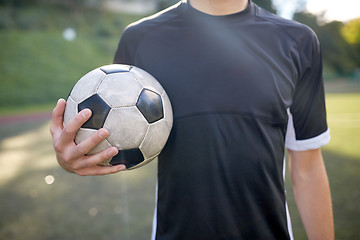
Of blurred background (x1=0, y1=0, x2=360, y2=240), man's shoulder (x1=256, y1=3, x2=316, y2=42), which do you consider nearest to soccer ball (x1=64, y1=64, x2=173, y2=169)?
man's shoulder (x1=256, y1=3, x2=316, y2=42)

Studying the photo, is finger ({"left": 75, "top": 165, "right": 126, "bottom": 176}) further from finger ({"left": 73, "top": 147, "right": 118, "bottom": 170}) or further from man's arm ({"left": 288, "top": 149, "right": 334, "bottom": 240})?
man's arm ({"left": 288, "top": 149, "right": 334, "bottom": 240})

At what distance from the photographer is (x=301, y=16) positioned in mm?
38219

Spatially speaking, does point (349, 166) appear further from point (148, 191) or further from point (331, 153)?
point (148, 191)

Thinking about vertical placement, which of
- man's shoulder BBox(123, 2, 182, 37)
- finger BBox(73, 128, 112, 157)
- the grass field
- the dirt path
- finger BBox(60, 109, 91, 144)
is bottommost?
the dirt path

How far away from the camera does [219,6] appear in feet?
4.35

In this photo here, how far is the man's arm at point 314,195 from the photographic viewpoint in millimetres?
1406

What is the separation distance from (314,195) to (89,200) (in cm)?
323

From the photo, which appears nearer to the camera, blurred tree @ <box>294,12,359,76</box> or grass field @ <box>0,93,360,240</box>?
grass field @ <box>0,93,360,240</box>

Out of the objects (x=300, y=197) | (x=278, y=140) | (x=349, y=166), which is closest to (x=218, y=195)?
(x=278, y=140)

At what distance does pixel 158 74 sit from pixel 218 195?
629 mm

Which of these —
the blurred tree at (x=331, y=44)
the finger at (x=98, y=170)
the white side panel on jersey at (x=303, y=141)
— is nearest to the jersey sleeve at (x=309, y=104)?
the white side panel on jersey at (x=303, y=141)

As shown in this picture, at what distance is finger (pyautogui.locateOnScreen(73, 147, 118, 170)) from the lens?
107 centimetres

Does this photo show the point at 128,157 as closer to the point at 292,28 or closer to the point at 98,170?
the point at 98,170

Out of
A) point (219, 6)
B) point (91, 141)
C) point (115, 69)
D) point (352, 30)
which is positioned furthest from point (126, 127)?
point (352, 30)
